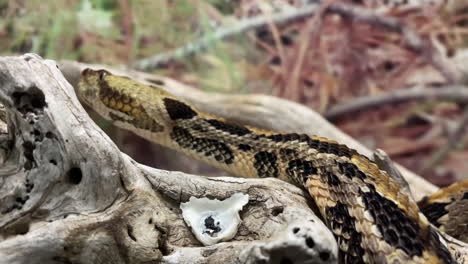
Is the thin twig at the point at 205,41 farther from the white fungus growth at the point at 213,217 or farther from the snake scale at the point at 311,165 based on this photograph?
the white fungus growth at the point at 213,217

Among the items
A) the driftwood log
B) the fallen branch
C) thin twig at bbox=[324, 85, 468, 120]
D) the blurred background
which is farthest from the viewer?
thin twig at bbox=[324, 85, 468, 120]

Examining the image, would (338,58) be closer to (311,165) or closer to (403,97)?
(403,97)

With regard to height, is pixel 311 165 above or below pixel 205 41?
below

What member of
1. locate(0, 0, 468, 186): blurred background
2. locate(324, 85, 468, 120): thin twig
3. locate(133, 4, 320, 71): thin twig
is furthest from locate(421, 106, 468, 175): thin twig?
locate(133, 4, 320, 71): thin twig

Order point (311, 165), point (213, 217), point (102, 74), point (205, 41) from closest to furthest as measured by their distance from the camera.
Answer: point (213, 217)
point (311, 165)
point (102, 74)
point (205, 41)

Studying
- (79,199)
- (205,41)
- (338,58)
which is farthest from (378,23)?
(79,199)

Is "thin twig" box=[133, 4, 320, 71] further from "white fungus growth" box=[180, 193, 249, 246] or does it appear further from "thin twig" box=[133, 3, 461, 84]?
"white fungus growth" box=[180, 193, 249, 246]

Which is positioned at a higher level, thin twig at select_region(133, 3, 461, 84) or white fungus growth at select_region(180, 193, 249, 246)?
thin twig at select_region(133, 3, 461, 84)

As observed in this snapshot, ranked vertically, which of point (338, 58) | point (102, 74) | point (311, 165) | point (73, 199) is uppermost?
point (338, 58)

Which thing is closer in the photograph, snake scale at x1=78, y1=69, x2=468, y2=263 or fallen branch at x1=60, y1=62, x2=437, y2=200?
snake scale at x1=78, y1=69, x2=468, y2=263

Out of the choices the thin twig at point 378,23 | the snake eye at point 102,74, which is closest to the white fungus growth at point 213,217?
the snake eye at point 102,74
